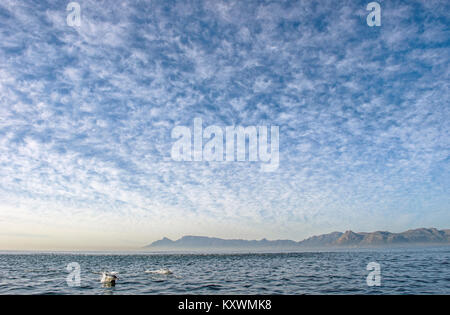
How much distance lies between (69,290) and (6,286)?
1039 cm

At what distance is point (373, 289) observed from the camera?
27859 mm
